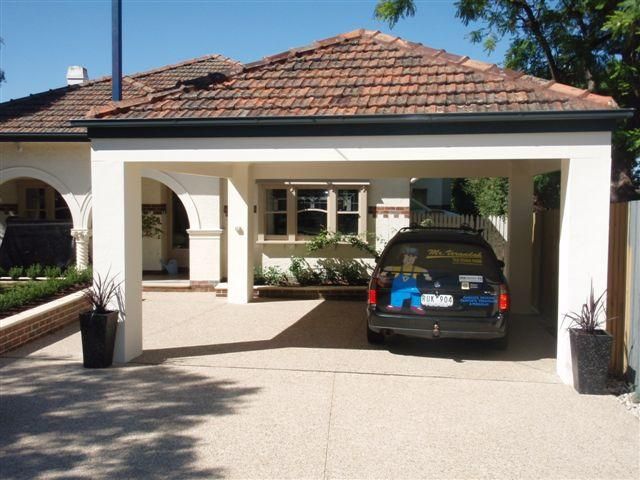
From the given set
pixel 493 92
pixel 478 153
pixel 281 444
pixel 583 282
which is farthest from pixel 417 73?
pixel 281 444

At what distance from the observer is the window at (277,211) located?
13805 millimetres

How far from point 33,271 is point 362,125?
880cm

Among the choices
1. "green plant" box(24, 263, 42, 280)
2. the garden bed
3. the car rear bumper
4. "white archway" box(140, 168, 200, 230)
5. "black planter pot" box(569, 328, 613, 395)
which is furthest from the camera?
"white archway" box(140, 168, 200, 230)

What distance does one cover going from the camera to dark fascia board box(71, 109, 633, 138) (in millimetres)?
6047

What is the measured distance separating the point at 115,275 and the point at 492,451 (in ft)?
15.1

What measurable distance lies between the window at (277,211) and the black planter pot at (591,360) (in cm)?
878

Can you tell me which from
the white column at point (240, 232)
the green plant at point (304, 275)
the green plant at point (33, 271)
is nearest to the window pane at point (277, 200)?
the green plant at point (304, 275)

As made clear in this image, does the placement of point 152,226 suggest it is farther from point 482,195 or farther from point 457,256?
point 482,195

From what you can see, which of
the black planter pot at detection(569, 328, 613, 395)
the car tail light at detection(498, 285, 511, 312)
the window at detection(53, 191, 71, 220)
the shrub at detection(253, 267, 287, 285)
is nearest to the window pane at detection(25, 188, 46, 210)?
the window at detection(53, 191, 71, 220)

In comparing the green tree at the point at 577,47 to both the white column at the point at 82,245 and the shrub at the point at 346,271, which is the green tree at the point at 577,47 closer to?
the shrub at the point at 346,271

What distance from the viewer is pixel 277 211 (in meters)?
13.8

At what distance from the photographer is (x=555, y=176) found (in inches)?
539

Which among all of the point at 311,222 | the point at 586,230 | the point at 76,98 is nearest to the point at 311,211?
the point at 311,222

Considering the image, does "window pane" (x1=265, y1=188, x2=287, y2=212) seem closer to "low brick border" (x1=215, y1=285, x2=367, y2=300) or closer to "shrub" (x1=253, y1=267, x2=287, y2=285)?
"shrub" (x1=253, y1=267, x2=287, y2=285)
